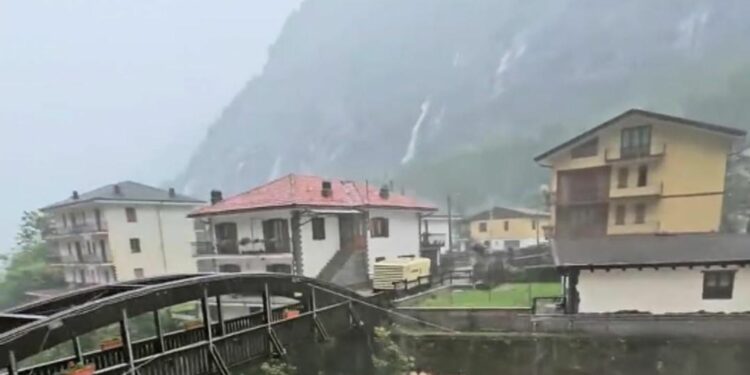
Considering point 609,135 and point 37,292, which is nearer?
point 609,135

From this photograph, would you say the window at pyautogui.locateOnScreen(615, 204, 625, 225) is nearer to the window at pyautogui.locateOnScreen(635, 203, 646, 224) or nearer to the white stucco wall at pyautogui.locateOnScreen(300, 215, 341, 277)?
the window at pyautogui.locateOnScreen(635, 203, 646, 224)

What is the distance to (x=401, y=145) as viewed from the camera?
83750 mm

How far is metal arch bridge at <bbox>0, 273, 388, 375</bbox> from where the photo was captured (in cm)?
617

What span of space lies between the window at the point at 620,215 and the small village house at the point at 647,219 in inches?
1.7

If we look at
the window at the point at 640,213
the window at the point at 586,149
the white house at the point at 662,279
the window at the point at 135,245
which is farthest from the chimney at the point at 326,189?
the window at the point at 640,213

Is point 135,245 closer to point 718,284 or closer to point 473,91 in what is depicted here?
point 718,284

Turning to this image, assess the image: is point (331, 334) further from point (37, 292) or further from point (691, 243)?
point (37, 292)

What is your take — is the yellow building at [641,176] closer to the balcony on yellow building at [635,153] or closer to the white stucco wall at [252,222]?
the balcony on yellow building at [635,153]

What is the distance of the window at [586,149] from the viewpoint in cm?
2150

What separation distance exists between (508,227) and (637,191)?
13645 millimetres

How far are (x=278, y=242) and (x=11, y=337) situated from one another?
43.6ft

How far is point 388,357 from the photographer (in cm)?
1395

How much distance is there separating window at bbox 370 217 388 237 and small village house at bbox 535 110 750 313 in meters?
7.83

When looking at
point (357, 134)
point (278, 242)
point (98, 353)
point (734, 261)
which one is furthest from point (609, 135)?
point (357, 134)
